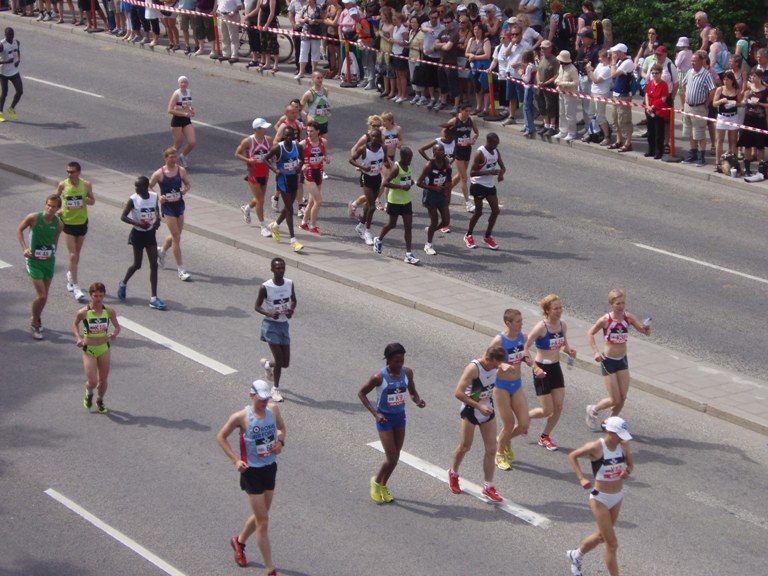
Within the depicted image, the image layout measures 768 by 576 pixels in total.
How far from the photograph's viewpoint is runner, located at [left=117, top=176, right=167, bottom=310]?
1673 centimetres

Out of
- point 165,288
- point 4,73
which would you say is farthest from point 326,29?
point 165,288

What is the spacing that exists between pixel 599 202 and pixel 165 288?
845 centimetres

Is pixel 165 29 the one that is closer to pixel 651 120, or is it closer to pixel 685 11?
pixel 685 11

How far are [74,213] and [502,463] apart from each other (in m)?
7.66

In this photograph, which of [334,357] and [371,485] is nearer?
[371,485]

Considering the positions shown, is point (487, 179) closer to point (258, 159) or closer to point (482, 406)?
point (258, 159)

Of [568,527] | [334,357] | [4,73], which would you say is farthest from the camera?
[4,73]

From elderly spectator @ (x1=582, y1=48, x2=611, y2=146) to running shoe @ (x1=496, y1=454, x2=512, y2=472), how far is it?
1389 cm

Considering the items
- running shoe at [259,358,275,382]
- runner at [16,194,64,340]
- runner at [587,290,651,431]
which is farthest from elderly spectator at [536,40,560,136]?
running shoe at [259,358,275,382]

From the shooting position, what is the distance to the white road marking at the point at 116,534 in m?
10.6

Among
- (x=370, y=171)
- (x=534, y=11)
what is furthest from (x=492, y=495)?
(x=534, y=11)

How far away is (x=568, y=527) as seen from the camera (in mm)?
11492

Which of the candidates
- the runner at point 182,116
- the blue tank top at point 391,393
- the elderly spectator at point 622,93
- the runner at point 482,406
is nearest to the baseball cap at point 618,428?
the runner at point 482,406

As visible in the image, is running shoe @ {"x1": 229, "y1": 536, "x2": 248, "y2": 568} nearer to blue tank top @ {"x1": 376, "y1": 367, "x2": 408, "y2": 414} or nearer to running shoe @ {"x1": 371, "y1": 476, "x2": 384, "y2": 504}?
running shoe @ {"x1": 371, "y1": 476, "x2": 384, "y2": 504}
